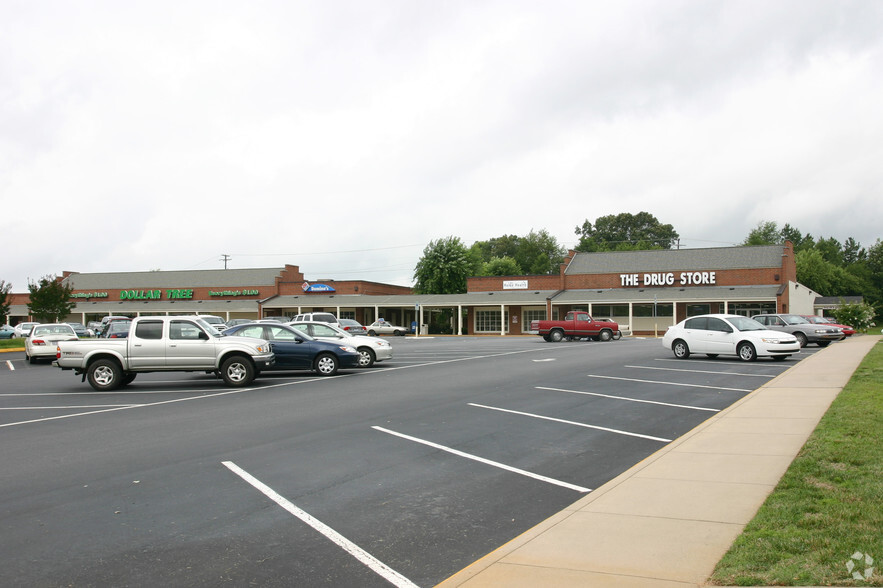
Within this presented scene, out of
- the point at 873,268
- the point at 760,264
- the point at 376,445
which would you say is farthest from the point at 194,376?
the point at 873,268

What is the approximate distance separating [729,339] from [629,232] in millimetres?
99815

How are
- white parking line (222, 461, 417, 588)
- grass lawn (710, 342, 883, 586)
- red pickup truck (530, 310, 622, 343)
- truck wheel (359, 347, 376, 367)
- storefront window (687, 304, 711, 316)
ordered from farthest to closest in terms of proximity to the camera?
1. storefront window (687, 304, 711, 316)
2. red pickup truck (530, 310, 622, 343)
3. truck wheel (359, 347, 376, 367)
4. white parking line (222, 461, 417, 588)
5. grass lawn (710, 342, 883, 586)

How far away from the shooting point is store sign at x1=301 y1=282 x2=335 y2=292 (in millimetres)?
70250

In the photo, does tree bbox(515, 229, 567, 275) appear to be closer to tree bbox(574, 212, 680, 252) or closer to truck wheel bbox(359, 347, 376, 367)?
tree bbox(574, 212, 680, 252)

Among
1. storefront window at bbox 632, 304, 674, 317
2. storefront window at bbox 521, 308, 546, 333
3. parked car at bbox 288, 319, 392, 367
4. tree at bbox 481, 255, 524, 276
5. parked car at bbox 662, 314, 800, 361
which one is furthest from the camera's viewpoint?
tree at bbox 481, 255, 524, 276

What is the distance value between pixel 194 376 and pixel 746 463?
53.6ft

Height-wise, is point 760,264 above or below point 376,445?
above

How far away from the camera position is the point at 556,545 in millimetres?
5184

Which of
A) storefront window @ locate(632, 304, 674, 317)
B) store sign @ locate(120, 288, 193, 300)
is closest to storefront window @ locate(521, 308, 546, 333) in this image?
storefront window @ locate(632, 304, 674, 317)

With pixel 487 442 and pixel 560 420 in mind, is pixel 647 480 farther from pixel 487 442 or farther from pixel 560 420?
pixel 560 420

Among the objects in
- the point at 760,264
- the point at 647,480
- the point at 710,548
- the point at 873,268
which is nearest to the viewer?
the point at 710,548

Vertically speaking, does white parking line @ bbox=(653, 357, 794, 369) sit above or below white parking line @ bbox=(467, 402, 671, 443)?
above

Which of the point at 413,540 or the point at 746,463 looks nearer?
the point at 413,540

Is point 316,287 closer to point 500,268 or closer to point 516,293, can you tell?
point 516,293
